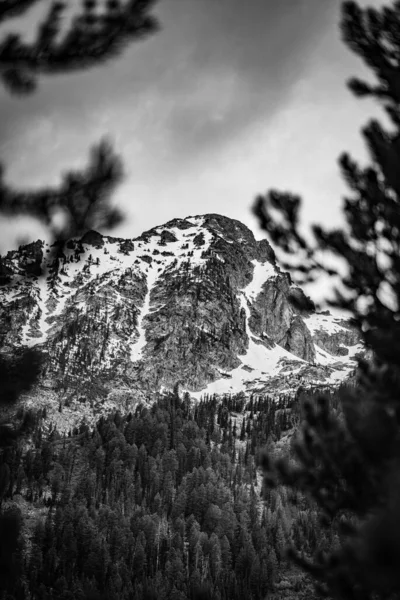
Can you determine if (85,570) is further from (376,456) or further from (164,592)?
(376,456)

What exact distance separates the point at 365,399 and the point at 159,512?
336ft

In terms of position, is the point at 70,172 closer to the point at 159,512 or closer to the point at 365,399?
the point at 365,399

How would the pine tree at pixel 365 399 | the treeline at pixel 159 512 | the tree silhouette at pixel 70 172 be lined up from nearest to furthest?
the pine tree at pixel 365 399 < the tree silhouette at pixel 70 172 < the treeline at pixel 159 512

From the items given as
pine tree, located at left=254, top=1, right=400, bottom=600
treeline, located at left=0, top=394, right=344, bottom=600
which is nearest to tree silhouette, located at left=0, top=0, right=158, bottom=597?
pine tree, located at left=254, top=1, right=400, bottom=600

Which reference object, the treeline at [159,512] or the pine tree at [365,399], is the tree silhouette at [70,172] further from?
the treeline at [159,512]

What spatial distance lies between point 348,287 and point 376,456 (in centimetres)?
297

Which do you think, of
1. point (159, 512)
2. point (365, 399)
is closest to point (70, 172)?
point (365, 399)

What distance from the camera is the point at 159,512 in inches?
3794

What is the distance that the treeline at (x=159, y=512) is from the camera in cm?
7031

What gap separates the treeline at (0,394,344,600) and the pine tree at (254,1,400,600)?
4996 centimetres

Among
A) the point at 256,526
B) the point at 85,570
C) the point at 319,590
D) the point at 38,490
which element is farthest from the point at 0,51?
the point at 38,490

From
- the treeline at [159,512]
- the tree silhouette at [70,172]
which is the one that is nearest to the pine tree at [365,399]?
the tree silhouette at [70,172]

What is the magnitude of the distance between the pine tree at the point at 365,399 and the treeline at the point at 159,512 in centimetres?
4996

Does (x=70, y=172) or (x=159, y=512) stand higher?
(x=70, y=172)
